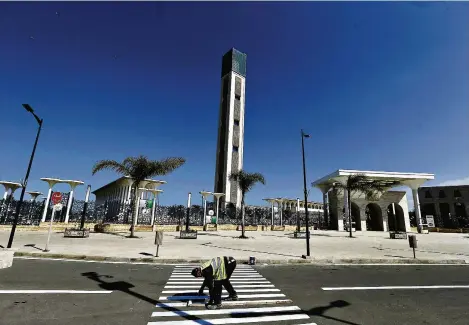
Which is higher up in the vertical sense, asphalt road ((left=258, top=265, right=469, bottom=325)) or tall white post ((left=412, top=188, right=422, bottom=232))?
tall white post ((left=412, top=188, right=422, bottom=232))

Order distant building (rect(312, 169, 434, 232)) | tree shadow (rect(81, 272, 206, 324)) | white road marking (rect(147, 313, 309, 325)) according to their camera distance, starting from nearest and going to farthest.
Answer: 1. white road marking (rect(147, 313, 309, 325))
2. tree shadow (rect(81, 272, 206, 324))
3. distant building (rect(312, 169, 434, 232))

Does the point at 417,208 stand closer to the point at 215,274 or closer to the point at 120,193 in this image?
the point at 215,274

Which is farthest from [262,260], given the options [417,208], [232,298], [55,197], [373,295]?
[417,208]

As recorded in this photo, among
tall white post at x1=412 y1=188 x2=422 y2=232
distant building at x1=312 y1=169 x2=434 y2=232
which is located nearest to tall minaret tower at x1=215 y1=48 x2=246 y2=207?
distant building at x1=312 y1=169 x2=434 y2=232

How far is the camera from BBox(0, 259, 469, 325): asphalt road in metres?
5.21

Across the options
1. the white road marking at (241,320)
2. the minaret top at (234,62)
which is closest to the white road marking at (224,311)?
the white road marking at (241,320)

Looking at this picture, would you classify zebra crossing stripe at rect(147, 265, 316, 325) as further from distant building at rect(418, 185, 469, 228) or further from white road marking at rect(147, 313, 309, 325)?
distant building at rect(418, 185, 469, 228)

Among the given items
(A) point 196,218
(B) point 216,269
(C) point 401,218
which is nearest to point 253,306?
(B) point 216,269

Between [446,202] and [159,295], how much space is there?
86.6 metres

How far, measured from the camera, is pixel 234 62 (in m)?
62.8

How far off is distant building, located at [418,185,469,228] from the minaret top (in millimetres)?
62858

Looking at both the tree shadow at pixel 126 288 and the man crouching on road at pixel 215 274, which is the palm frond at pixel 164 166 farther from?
the man crouching on road at pixel 215 274

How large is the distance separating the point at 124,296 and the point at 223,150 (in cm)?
5311

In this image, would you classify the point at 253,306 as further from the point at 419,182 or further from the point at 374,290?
the point at 419,182
